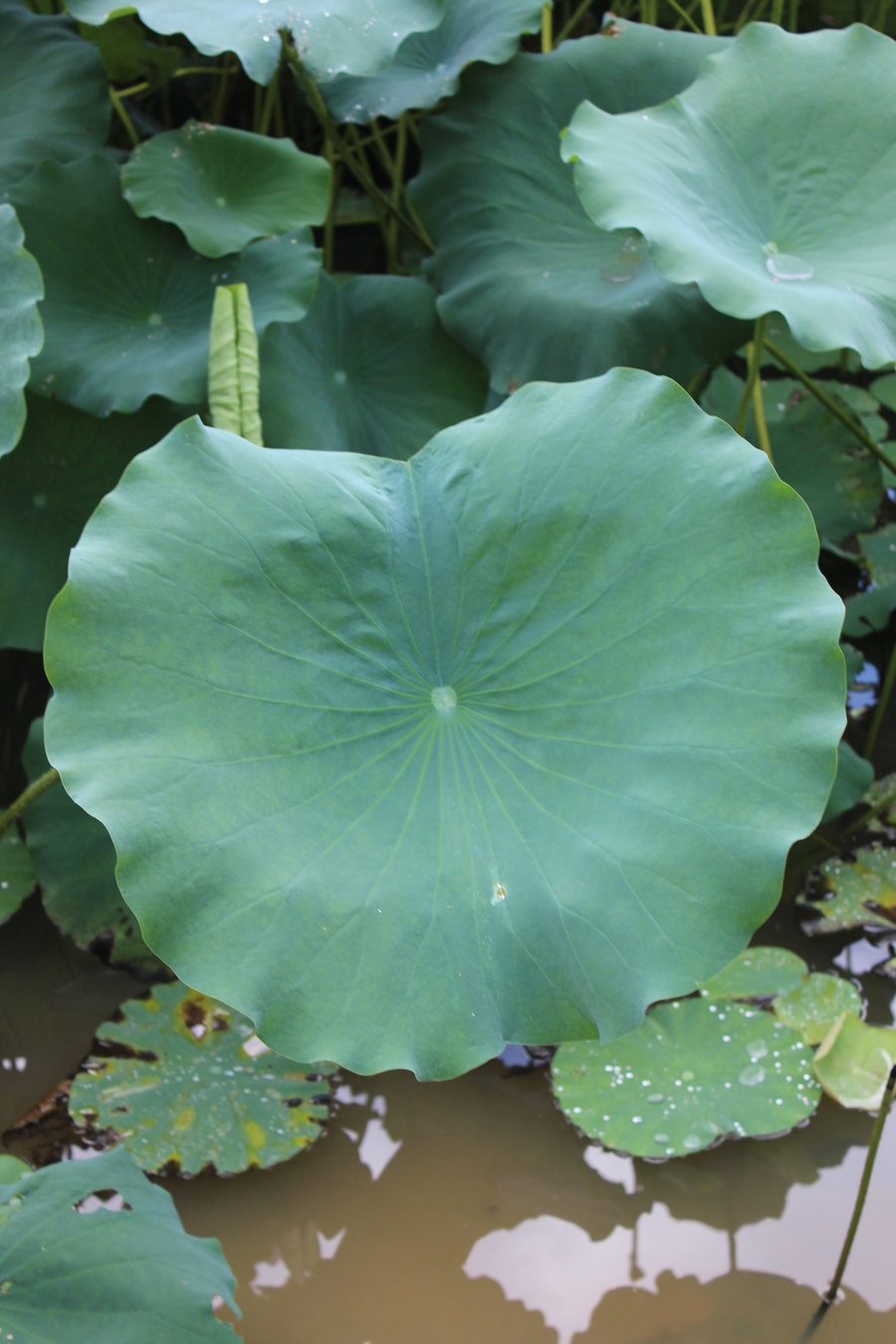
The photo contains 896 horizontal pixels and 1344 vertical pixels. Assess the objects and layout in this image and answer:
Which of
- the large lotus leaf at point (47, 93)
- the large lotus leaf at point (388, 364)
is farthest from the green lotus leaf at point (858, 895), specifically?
the large lotus leaf at point (47, 93)

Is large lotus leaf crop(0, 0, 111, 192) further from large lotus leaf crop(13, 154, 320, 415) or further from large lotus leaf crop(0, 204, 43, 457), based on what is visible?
large lotus leaf crop(0, 204, 43, 457)

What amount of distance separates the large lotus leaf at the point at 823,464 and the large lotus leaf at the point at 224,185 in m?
0.95

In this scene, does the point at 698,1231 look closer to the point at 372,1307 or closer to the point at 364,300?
the point at 372,1307

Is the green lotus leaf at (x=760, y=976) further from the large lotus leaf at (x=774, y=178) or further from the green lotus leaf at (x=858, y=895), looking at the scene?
the large lotus leaf at (x=774, y=178)

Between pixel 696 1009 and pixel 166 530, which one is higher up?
pixel 166 530

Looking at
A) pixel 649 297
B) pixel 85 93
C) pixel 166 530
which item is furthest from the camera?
pixel 85 93

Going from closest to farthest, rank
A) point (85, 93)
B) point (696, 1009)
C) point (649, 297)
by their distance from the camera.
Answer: point (696, 1009) < point (649, 297) < point (85, 93)

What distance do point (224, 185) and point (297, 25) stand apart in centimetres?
35

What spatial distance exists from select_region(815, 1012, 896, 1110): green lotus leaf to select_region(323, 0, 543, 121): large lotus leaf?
1.56 meters

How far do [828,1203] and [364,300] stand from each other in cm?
162

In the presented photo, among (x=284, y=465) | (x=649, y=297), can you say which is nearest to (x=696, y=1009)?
(x=284, y=465)

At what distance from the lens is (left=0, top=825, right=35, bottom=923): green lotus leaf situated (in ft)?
5.74

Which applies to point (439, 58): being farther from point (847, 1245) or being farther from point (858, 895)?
point (847, 1245)

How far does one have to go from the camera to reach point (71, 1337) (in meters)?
1.04
